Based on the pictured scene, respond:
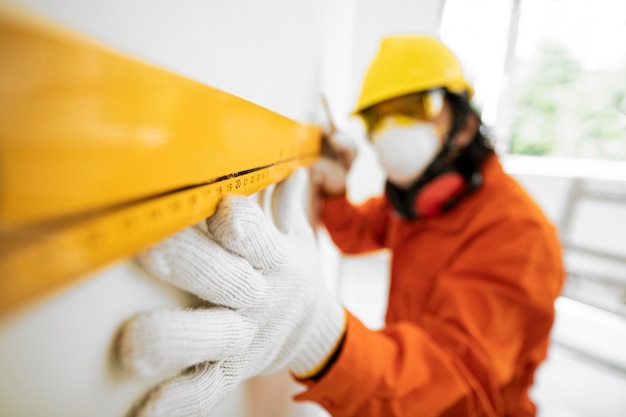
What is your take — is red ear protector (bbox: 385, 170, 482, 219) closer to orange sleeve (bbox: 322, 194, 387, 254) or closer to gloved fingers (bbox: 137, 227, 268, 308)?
orange sleeve (bbox: 322, 194, 387, 254)

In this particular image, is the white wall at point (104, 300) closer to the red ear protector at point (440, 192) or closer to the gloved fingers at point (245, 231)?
the gloved fingers at point (245, 231)

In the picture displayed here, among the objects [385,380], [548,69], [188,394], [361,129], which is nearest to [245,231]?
[188,394]

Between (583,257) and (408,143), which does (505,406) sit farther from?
(583,257)

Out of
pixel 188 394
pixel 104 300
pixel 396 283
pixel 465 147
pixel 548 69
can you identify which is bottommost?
pixel 396 283

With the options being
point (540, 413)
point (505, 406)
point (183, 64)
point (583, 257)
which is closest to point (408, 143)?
point (183, 64)

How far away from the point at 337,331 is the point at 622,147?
3.58 meters

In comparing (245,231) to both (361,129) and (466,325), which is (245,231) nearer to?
(466,325)

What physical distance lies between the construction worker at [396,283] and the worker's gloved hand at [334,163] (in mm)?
10

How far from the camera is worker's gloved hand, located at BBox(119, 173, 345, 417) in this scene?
0.25 meters

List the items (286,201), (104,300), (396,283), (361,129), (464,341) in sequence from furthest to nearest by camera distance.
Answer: (361,129) < (396,283) < (464,341) < (286,201) < (104,300)

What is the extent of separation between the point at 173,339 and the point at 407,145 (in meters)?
0.89

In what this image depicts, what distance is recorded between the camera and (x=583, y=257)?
2.53m

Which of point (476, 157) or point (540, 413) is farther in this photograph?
point (540, 413)

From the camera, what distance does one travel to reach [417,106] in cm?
95
